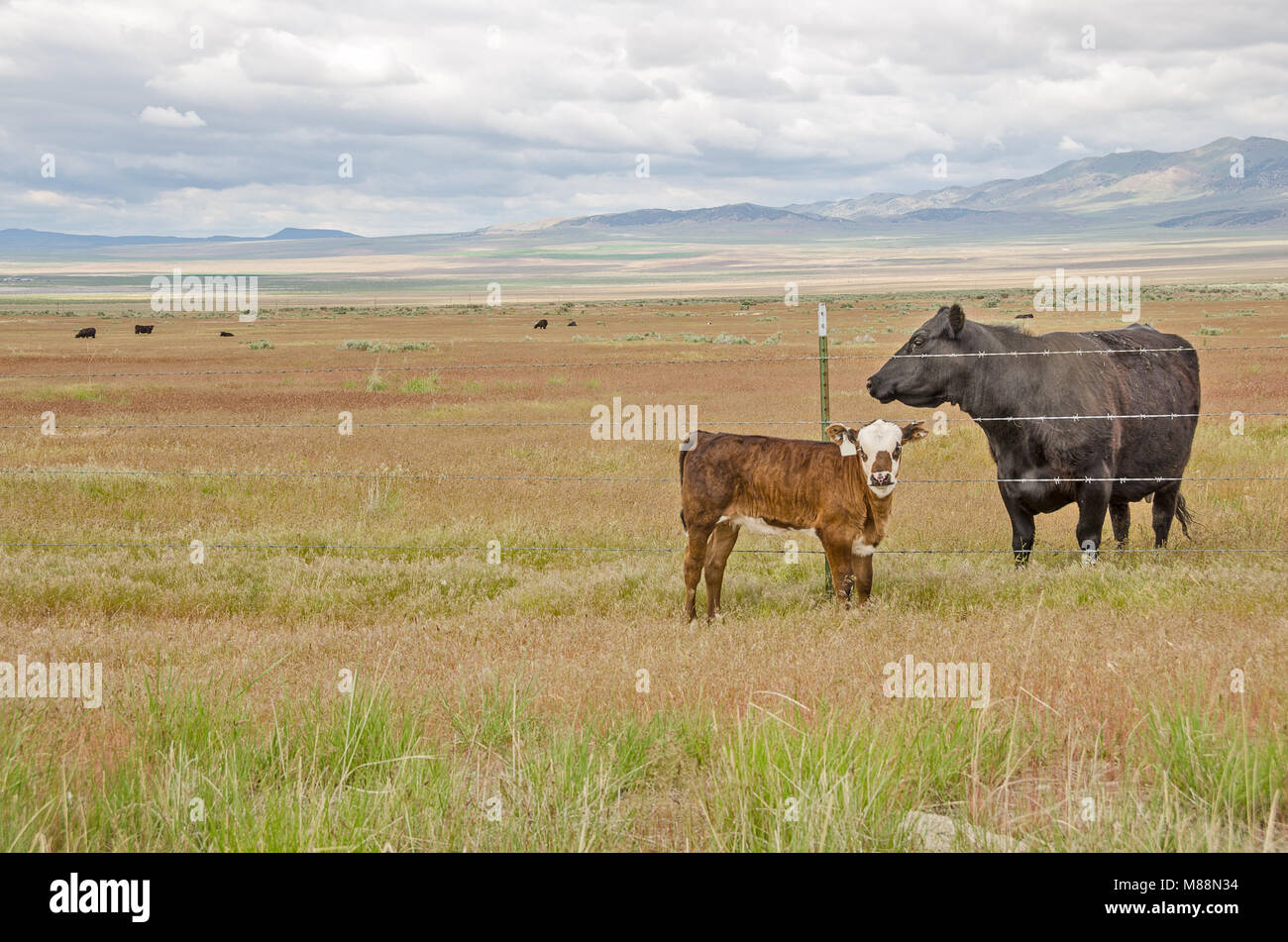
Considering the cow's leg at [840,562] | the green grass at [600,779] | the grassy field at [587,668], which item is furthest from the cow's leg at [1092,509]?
the green grass at [600,779]

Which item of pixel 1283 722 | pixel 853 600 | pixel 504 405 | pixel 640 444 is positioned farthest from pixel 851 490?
pixel 504 405

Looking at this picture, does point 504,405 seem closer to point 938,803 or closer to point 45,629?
point 45,629

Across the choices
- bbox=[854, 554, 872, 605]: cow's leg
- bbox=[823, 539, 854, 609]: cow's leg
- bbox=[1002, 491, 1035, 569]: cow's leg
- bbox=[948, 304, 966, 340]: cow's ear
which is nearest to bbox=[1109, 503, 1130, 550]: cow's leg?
bbox=[1002, 491, 1035, 569]: cow's leg

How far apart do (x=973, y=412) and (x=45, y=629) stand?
859 centimetres

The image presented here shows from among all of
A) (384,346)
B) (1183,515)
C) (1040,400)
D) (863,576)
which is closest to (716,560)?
(863,576)

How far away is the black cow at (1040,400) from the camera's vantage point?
31.0 ft

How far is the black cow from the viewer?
372 inches

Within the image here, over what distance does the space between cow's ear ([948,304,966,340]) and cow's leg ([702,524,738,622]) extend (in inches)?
116

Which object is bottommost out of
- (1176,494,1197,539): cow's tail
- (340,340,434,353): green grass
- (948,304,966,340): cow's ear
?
(1176,494,1197,539): cow's tail

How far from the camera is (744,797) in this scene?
3.96 metres

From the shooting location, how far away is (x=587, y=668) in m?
6.54
